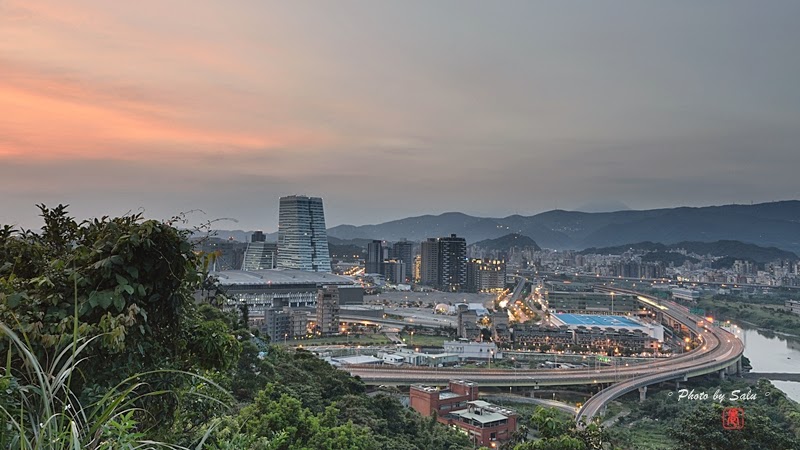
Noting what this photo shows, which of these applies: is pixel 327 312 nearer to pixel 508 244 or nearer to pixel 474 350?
pixel 474 350

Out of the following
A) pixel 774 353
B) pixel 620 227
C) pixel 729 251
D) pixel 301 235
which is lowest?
pixel 774 353

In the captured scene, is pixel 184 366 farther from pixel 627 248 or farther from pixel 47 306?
pixel 627 248

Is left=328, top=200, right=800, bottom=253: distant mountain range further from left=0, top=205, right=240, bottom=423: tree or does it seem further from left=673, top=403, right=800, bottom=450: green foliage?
left=0, top=205, right=240, bottom=423: tree

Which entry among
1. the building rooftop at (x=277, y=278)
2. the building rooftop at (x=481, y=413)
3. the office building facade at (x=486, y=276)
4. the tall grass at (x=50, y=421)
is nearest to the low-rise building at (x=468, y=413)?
the building rooftop at (x=481, y=413)

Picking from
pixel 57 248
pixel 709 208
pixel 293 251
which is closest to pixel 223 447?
pixel 57 248

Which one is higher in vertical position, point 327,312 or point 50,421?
point 50,421

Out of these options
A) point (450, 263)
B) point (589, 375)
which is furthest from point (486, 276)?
point (589, 375)

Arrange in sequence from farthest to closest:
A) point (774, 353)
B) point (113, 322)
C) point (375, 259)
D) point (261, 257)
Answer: point (375, 259)
point (261, 257)
point (774, 353)
point (113, 322)
